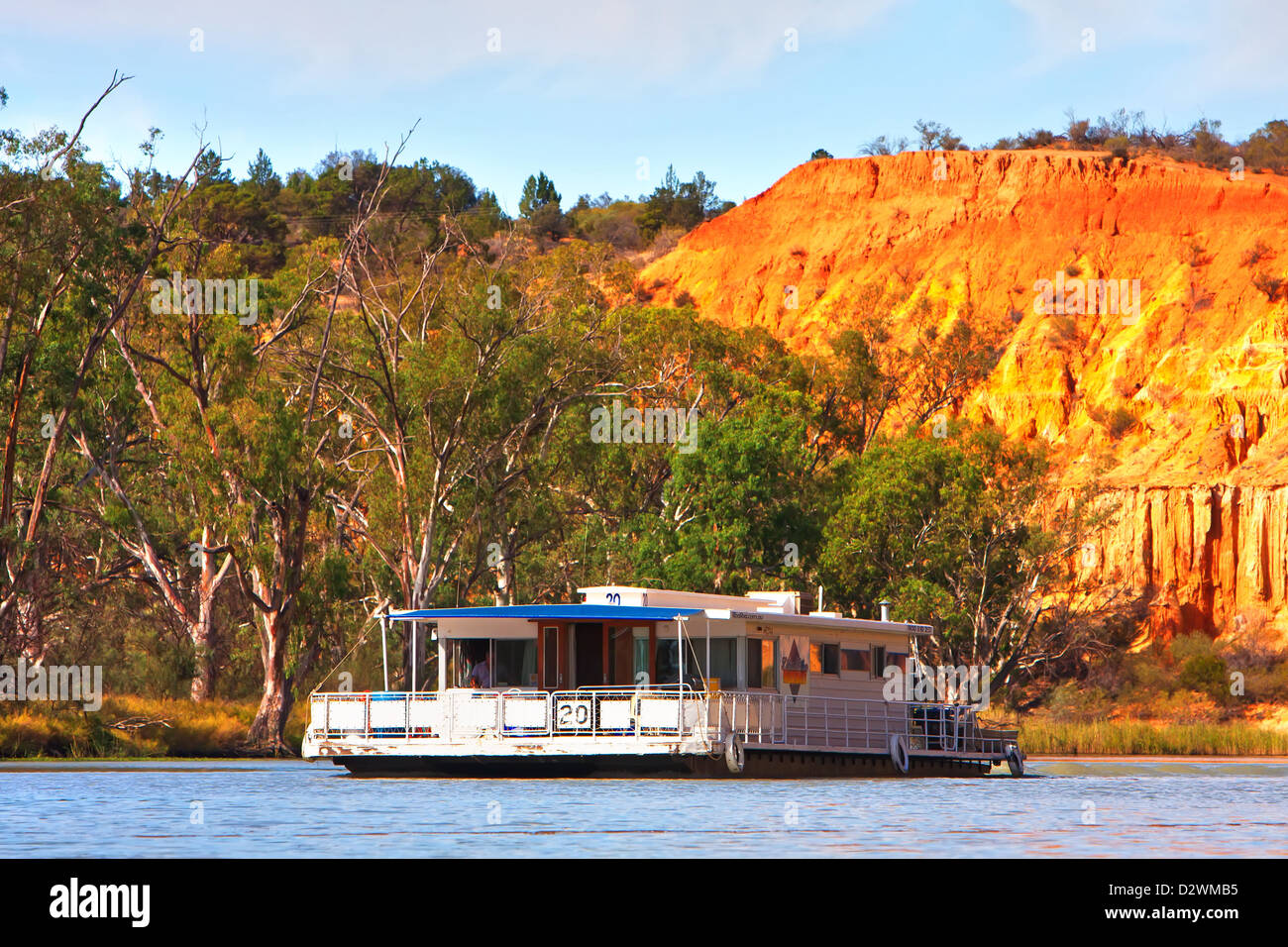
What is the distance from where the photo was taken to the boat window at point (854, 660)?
35.0 meters

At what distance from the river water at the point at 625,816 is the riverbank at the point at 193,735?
7.16 meters

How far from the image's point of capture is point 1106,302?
90812 millimetres

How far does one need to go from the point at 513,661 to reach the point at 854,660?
274 inches

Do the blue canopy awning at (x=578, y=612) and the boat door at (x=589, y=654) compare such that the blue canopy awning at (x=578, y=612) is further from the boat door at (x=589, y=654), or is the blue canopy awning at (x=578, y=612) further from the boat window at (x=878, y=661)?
the boat window at (x=878, y=661)

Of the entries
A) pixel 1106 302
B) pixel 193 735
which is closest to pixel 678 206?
pixel 1106 302

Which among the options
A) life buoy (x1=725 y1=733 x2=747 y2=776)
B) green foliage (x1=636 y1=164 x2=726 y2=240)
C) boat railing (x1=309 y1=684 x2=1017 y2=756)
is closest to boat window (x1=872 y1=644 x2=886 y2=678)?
boat railing (x1=309 y1=684 x2=1017 y2=756)

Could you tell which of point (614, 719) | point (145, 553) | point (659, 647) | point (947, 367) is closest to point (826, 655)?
point (659, 647)

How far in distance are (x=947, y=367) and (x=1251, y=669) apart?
68.8ft

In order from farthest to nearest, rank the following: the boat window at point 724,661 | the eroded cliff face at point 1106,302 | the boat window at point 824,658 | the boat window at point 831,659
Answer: the eroded cliff face at point 1106,302 → the boat window at point 831,659 → the boat window at point 824,658 → the boat window at point 724,661

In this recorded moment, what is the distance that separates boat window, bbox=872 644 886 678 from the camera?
35750mm

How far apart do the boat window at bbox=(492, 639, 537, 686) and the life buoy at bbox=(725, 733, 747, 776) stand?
195 inches

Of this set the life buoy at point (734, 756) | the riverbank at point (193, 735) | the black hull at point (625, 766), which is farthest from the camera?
the riverbank at point (193, 735)

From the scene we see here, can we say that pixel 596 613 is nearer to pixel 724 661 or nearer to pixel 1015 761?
pixel 724 661

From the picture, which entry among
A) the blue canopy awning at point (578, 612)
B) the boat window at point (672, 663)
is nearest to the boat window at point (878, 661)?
the boat window at point (672, 663)
